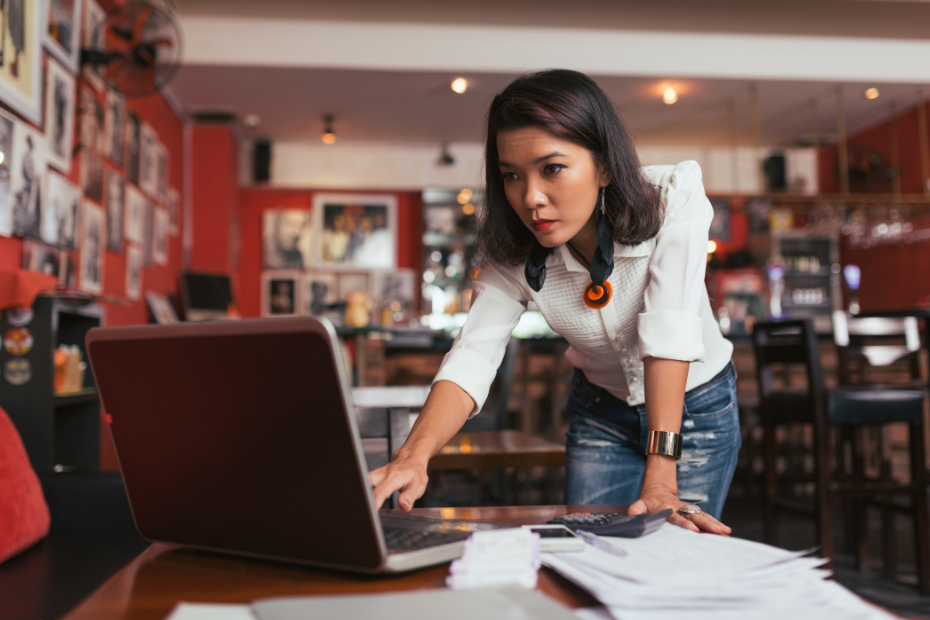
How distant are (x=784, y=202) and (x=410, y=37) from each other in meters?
3.66

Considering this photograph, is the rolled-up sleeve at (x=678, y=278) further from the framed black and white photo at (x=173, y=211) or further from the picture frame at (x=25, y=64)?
the framed black and white photo at (x=173, y=211)

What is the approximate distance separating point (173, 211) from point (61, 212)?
2.54 meters

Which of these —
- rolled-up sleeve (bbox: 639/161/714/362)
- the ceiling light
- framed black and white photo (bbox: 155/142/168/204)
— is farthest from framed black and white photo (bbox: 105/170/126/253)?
rolled-up sleeve (bbox: 639/161/714/362)

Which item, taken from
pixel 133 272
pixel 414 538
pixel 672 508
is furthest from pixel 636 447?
pixel 133 272

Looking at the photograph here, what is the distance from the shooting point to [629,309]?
1.15m

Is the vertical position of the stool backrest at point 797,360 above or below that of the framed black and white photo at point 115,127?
below

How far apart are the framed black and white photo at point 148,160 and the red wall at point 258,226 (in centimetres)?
250

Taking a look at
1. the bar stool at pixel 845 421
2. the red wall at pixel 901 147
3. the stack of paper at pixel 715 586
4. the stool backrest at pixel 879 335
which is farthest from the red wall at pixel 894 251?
the stack of paper at pixel 715 586

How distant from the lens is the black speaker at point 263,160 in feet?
23.3

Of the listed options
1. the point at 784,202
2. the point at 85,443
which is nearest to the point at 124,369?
the point at 85,443

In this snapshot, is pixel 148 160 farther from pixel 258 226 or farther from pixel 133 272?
pixel 258 226

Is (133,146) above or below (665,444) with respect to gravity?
above

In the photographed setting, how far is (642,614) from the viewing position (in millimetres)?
473

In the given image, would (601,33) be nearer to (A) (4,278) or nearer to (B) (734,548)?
(A) (4,278)
